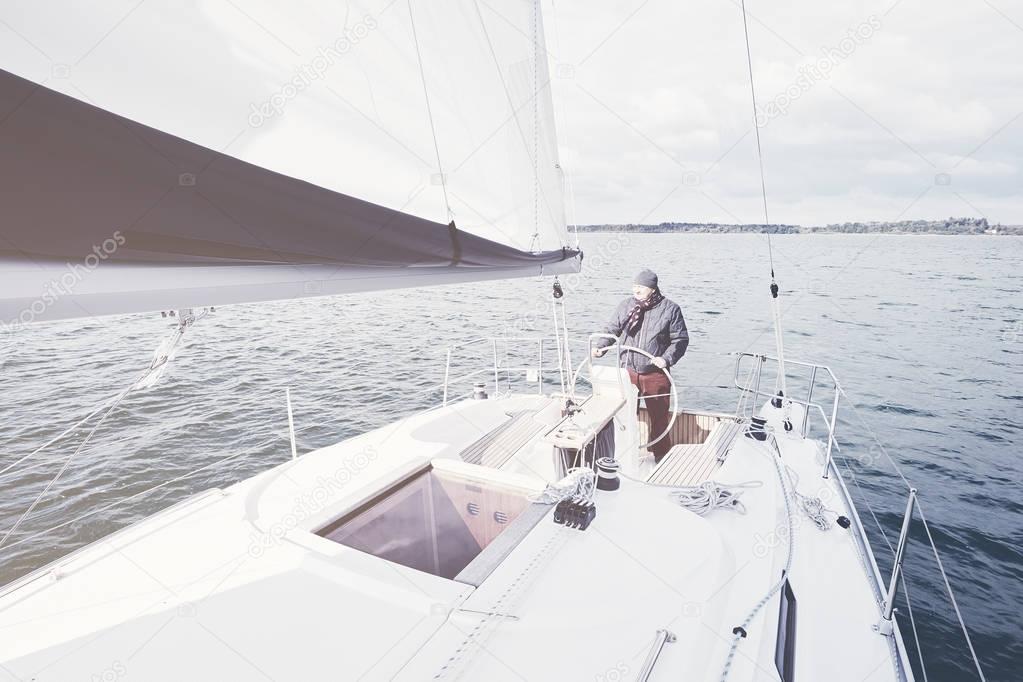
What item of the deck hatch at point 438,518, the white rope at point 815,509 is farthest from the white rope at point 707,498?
the deck hatch at point 438,518

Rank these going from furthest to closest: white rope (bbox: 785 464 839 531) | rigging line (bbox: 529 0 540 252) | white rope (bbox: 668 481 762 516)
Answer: white rope (bbox: 785 464 839 531) < rigging line (bbox: 529 0 540 252) < white rope (bbox: 668 481 762 516)

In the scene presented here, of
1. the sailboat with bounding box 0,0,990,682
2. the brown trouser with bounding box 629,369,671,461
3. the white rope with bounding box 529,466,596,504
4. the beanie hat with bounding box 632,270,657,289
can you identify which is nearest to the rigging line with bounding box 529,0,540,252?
the sailboat with bounding box 0,0,990,682

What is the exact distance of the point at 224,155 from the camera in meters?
1.07

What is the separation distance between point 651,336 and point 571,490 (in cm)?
249

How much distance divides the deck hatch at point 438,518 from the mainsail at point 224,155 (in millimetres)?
1443

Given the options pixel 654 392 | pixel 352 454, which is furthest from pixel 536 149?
pixel 654 392

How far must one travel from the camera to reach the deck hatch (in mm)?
2721

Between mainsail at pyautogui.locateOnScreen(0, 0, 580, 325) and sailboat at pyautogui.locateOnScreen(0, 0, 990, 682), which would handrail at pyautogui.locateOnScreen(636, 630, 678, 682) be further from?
mainsail at pyautogui.locateOnScreen(0, 0, 580, 325)

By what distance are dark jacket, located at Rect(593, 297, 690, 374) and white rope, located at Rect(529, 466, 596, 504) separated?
6.78ft

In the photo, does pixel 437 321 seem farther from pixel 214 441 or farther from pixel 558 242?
pixel 558 242

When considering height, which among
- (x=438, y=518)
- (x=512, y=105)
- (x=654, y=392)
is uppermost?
(x=512, y=105)

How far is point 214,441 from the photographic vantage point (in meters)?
7.48

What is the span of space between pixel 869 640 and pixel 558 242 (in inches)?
114

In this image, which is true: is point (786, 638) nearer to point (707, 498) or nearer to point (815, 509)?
point (707, 498)
